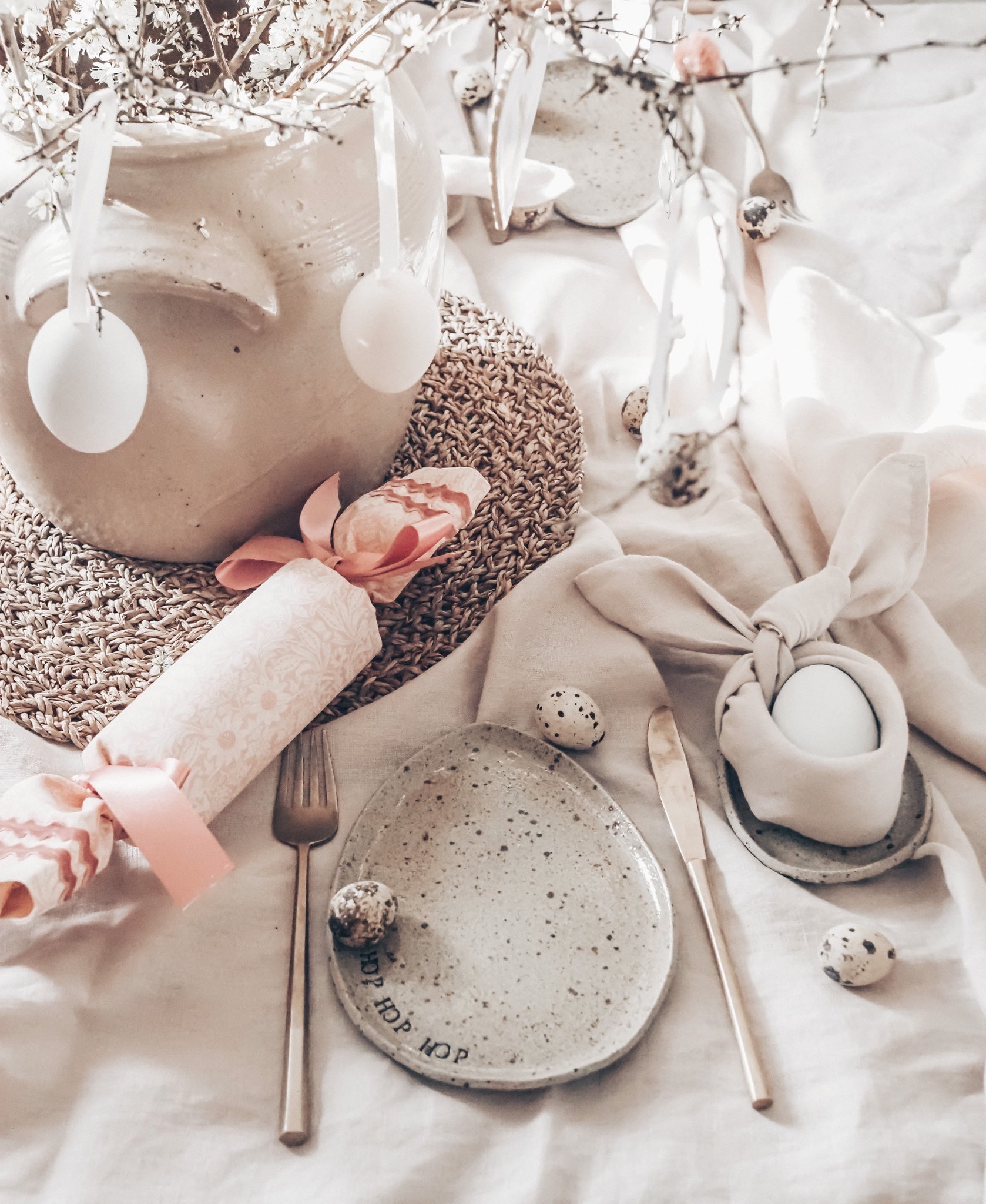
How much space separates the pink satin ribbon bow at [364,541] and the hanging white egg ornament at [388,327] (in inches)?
6.3

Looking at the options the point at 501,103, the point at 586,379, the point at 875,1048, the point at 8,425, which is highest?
the point at 501,103

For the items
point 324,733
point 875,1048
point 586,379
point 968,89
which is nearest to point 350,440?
point 324,733

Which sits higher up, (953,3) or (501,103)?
(501,103)

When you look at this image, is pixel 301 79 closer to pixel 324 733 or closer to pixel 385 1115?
pixel 324 733

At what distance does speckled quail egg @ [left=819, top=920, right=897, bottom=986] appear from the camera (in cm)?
45

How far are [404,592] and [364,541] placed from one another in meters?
0.06

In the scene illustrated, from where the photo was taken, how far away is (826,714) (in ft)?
1.66

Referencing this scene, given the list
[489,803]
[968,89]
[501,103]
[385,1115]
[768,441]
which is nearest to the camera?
[501,103]

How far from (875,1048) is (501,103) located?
405 mm

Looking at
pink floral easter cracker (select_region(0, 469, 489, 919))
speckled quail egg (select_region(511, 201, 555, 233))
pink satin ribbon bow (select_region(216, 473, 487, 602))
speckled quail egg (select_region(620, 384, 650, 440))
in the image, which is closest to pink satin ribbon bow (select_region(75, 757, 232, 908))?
pink floral easter cracker (select_region(0, 469, 489, 919))

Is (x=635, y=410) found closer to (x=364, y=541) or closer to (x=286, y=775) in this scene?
(x=364, y=541)

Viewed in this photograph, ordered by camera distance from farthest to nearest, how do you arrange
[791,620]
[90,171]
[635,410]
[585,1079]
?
[635,410] → [791,620] → [585,1079] → [90,171]

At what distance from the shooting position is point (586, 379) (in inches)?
30.5

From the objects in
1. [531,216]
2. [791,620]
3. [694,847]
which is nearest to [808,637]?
[791,620]
